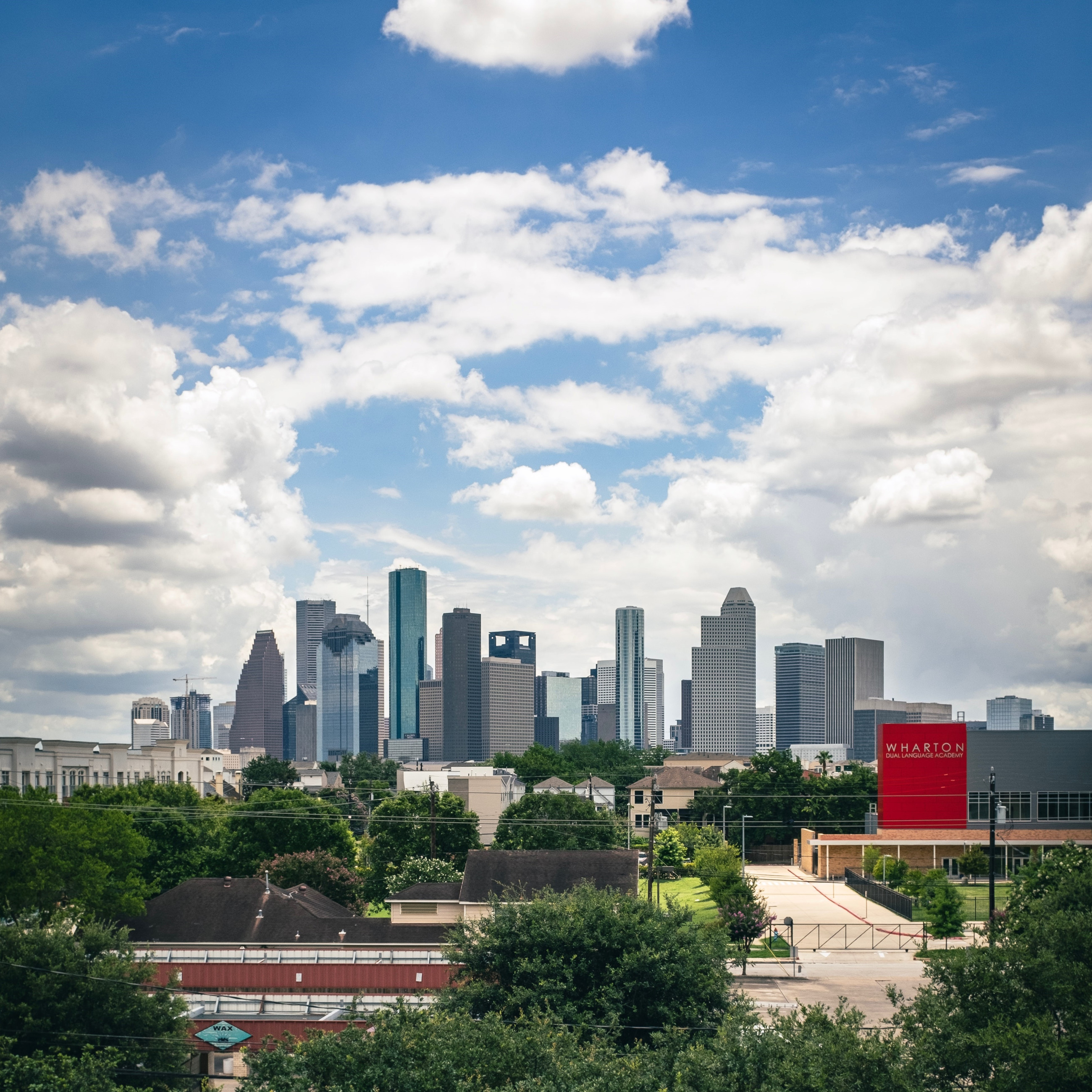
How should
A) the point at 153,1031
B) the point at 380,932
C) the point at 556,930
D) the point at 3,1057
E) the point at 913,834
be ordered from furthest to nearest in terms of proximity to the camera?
the point at 913,834
the point at 380,932
the point at 556,930
the point at 153,1031
the point at 3,1057

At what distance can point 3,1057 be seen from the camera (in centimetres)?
3203

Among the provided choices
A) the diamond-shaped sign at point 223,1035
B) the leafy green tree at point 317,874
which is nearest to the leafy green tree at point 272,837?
the leafy green tree at point 317,874

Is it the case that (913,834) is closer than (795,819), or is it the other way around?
(913,834)

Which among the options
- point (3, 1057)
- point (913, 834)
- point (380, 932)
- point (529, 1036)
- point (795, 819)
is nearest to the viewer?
point (529, 1036)

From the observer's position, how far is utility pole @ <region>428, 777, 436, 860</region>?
76.1 m

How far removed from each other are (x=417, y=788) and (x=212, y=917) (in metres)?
106

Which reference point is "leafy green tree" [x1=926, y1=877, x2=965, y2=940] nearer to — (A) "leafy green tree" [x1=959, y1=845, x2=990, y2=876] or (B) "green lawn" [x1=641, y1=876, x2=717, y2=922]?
(B) "green lawn" [x1=641, y1=876, x2=717, y2=922]

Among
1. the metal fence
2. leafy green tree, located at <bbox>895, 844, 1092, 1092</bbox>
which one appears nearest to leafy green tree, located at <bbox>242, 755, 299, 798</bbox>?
the metal fence

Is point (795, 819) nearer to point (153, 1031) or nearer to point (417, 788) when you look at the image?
point (417, 788)

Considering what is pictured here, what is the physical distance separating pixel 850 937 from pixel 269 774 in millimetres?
117387

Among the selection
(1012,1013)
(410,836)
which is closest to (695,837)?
(410,836)

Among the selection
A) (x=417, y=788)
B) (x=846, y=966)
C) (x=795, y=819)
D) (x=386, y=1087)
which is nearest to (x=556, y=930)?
(x=386, y=1087)

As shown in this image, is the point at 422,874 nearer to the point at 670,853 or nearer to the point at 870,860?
the point at 670,853

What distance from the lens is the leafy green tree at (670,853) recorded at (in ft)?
320
